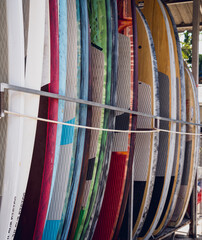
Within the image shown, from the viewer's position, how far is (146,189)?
2.69 m

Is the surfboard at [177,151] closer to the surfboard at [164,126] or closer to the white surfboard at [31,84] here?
the surfboard at [164,126]

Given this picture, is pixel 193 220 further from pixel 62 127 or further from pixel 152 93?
pixel 62 127

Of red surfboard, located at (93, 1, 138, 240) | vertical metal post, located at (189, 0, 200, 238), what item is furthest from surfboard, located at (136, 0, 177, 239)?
vertical metal post, located at (189, 0, 200, 238)

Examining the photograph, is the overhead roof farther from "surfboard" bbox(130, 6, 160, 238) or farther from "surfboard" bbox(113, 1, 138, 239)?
"surfboard" bbox(113, 1, 138, 239)

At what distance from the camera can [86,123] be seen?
196cm

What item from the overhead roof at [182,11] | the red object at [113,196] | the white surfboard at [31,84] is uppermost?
the overhead roof at [182,11]

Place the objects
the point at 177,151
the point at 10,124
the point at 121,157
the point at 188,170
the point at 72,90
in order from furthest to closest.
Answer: the point at 188,170 < the point at 177,151 < the point at 121,157 < the point at 72,90 < the point at 10,124

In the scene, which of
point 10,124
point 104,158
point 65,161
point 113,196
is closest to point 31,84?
point 10,124

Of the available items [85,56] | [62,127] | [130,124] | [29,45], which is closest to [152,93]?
[130,124]

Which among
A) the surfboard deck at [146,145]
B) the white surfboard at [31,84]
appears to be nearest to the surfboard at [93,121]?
the white surfboard at [31,84]

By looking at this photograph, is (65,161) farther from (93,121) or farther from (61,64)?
(61,64)

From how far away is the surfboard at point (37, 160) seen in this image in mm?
1688

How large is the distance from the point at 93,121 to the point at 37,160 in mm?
502

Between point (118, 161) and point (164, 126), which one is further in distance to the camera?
point (164, 126)
